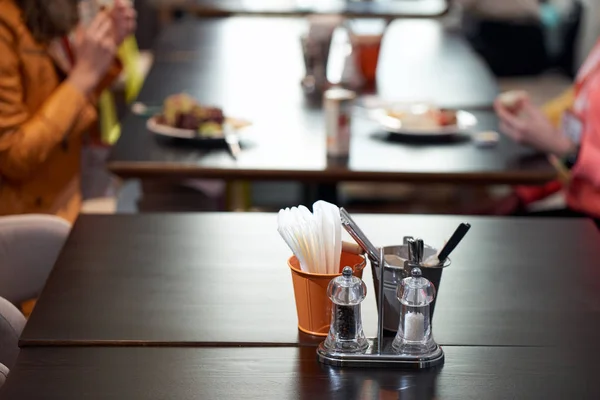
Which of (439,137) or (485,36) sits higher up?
(439,137)

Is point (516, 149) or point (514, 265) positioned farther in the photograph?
point (516, 149)

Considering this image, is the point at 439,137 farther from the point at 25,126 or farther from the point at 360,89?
the point at 25,126

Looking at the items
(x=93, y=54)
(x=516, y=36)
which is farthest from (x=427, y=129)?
(x=516, y=36)

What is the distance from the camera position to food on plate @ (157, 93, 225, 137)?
267 centimetres

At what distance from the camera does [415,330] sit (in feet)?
4.90

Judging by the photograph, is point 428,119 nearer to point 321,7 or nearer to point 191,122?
point 191,122

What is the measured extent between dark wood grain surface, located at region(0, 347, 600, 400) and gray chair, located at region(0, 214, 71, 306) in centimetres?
65

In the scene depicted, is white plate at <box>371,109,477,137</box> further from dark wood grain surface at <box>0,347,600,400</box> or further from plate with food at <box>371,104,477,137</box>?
dark wood grain surface at <box>0,347,600,400</box>

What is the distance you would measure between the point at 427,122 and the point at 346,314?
1.37 metres

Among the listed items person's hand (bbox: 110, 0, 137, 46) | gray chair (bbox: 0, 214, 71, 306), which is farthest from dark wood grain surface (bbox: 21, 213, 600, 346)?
person's hand (bbox: 110, 0, 137, 46)

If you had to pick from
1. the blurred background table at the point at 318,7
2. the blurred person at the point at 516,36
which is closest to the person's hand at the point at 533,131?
the blurred background table at the point at 318,7

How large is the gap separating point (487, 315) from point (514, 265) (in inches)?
9.6

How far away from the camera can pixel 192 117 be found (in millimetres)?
2689

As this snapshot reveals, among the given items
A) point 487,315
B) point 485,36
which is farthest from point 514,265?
point 485,36
